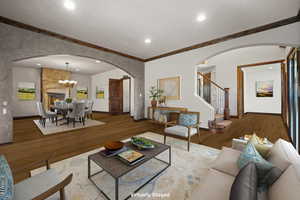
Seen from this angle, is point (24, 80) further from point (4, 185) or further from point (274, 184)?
point (274, 184)

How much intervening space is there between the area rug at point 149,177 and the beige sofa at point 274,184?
0.15 meters

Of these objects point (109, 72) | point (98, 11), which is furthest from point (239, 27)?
point (109, 72)

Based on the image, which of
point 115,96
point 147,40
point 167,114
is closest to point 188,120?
point 167,114

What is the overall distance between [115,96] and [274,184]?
755 cm

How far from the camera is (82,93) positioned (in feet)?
28.1

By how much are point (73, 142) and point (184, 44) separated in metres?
4.42

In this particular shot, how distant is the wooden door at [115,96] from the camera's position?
755 cm

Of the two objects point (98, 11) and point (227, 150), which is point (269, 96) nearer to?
point (227, 150)

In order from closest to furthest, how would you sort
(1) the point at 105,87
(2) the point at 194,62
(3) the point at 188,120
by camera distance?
1. (3) the point at 188,120
2. (2) the point at 194,62
3. (1) the point at 105,87

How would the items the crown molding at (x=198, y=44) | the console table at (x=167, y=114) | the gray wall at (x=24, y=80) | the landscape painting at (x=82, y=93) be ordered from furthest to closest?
the landscape painting at (x=82, y=93) → the gray wall at (x=24, y=80) → the console table at (x=167, y=114) → the crown molding at (x=198, y=44)

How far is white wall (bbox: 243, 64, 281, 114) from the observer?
22.1 feet

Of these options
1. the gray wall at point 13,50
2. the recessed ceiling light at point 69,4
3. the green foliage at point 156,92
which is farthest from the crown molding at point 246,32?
the gray wall at point 13,50

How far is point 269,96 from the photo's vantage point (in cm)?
691

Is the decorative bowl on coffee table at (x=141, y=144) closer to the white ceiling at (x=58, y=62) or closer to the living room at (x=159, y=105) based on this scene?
the living room at (x=159, y=105)
